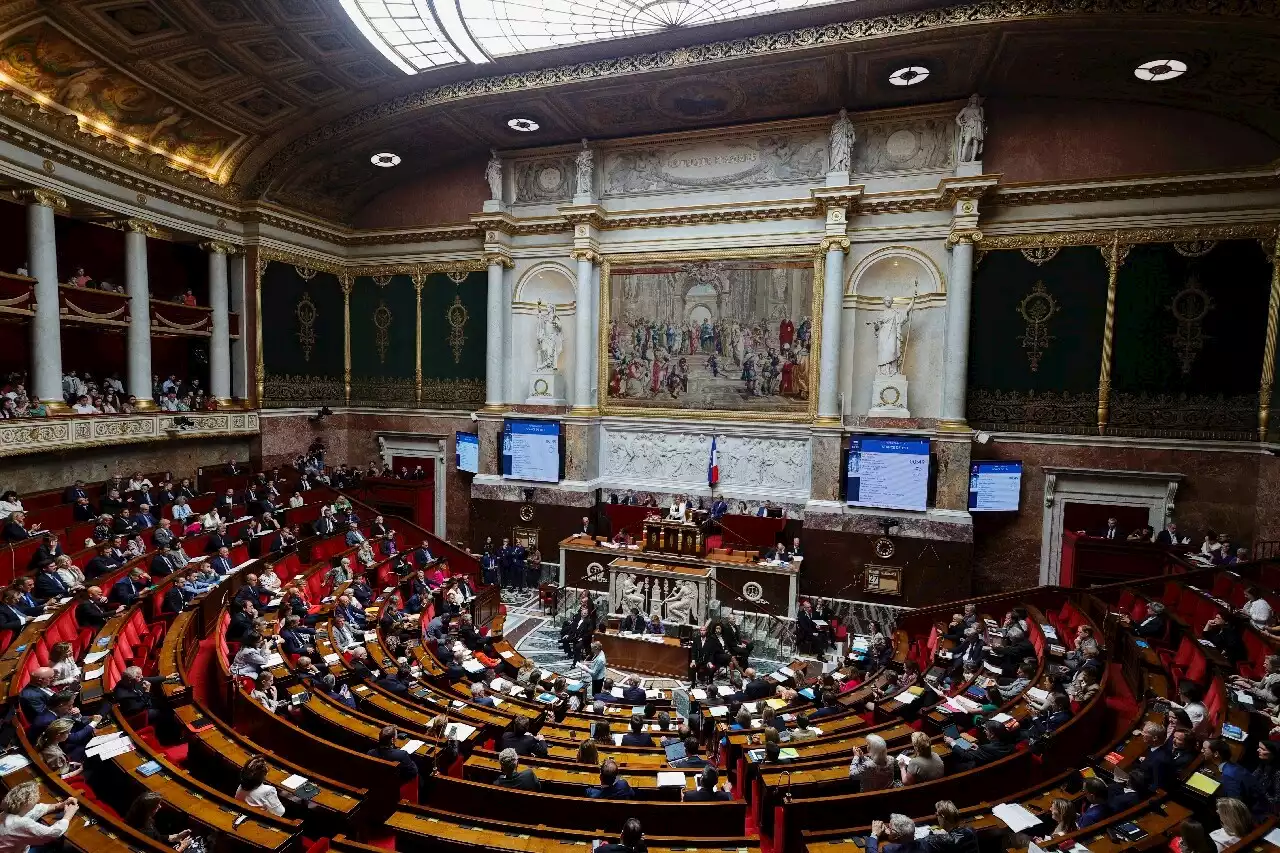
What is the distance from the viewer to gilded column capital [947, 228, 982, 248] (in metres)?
16.9

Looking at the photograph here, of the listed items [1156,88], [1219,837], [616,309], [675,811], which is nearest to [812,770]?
[675,811]

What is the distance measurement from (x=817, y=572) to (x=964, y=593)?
3661mm

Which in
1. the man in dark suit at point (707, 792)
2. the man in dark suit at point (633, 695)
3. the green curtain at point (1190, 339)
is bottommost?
the man in dark suit at point (633, 695)

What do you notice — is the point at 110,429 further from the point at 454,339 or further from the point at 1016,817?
the point at 1016,817

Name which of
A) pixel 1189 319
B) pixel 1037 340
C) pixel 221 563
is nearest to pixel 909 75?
pixel 1037 340

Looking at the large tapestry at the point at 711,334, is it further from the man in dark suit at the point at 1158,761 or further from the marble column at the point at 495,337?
the man in dark suit at the point at 1158,761

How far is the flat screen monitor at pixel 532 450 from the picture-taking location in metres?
20.2

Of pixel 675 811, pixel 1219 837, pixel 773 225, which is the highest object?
pixel 773 225

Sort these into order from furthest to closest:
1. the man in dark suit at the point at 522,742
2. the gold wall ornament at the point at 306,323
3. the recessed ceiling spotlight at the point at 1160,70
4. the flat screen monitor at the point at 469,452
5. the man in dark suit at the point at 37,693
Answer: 1. the gold wall ornament at the point at 306,323
2. the flat screen monitor at the point at 469,452
3. the recessed ceiling spotlight at the point at 1160,70
4. the man in dark suit at the point at 522,742
5. the man in dark suit at the point at 37,693

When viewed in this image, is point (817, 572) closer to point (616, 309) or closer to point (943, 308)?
point (943, 308)

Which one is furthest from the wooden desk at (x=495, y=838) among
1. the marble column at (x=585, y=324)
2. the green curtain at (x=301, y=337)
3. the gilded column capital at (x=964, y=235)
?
the green curtain at (x=301, y=337)

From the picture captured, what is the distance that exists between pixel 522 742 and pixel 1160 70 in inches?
726

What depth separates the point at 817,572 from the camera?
17906 mm

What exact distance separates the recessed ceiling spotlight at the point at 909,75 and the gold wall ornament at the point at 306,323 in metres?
18.7
